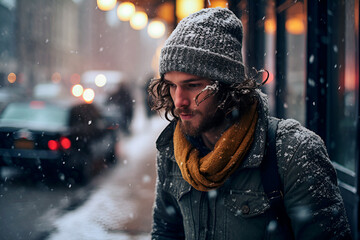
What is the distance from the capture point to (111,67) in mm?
85438

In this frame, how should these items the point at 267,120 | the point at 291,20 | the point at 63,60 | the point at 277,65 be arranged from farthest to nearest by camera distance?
the point at 63,60
the point at 277,65
the point at 291,20
the point at 267,120

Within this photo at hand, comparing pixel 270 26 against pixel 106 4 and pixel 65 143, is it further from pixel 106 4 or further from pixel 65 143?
pixel 106 4

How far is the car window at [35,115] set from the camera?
7.41 meters

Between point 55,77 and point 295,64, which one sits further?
point 55,77

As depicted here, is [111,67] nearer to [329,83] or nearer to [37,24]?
[37,24]

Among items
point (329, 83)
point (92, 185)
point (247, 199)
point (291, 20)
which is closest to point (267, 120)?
point (247, 199)

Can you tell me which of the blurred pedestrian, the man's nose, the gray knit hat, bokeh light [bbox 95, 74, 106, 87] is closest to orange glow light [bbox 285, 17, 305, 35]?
the gray knit hat

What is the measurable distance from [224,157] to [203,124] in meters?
0.23

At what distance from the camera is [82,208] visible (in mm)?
6363

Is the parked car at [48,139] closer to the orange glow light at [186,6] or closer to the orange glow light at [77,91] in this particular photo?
the orange glow light at [186,6]

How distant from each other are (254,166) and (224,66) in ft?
1.91

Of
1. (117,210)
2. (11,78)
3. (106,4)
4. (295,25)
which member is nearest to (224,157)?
(295,25)

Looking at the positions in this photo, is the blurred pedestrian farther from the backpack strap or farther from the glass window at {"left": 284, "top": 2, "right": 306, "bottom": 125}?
the backpack strap

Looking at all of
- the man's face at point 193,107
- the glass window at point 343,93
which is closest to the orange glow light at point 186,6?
the glass window at point 343,93
